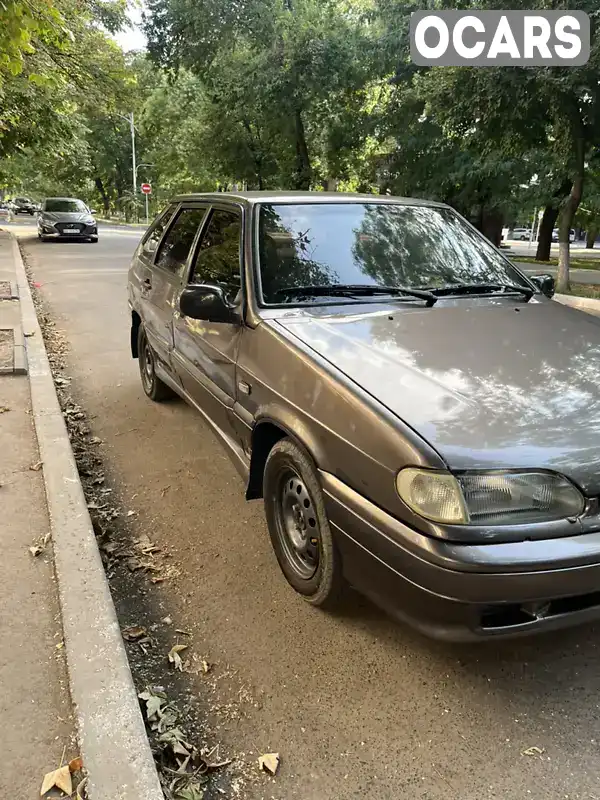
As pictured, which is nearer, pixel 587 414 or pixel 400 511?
pixel 400 511

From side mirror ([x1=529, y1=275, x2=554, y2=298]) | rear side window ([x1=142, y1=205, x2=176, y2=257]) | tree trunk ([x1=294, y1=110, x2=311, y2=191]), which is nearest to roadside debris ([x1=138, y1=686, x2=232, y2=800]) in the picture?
side mirror ([x1=529, y1=275, x2=554, y2=298])

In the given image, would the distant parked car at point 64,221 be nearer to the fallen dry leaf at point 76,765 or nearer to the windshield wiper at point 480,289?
the windshield wiper at point 480,289

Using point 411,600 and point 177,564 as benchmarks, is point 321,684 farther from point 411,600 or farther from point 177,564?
point 177,564

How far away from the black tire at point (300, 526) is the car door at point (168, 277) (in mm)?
1875

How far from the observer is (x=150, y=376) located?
6.01 metres

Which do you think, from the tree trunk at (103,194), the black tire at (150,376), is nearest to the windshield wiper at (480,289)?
the black tire at (150,376)

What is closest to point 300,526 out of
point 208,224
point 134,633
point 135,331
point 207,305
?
point 134,633

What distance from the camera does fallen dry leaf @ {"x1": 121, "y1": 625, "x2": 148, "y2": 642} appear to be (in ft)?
9.62

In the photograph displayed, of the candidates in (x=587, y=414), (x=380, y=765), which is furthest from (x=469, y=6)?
(x=380, y=765)

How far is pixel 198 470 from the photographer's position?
4684 millimetres

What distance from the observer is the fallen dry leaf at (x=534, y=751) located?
234 centimetres

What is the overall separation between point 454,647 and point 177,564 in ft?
4.76

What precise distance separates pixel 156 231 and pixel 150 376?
4.04ft

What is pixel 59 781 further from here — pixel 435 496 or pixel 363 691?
pixel 435 496
